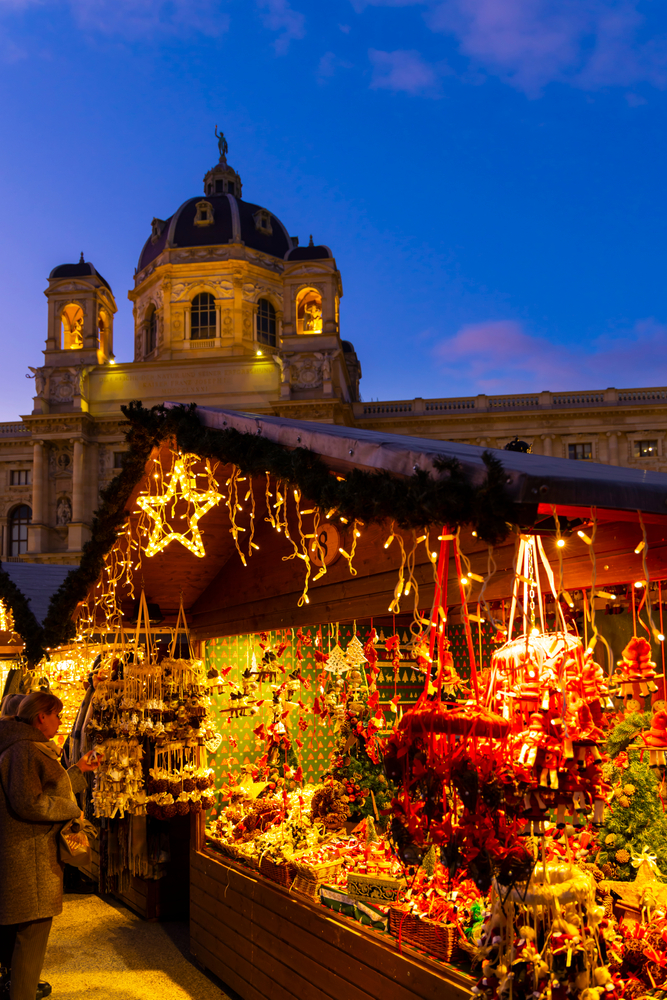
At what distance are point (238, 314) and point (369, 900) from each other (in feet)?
112

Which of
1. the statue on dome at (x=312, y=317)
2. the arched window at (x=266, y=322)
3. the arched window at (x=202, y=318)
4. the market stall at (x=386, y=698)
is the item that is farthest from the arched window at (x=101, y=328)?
the market stall at (x=386, y=698)

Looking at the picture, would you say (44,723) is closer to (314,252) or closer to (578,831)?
(578,831)

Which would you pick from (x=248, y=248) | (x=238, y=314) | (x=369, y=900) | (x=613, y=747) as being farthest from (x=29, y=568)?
(x=248, y=248)

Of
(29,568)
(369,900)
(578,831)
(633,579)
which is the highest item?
(29,568)

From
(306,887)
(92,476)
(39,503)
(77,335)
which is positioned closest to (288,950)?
(306,887)

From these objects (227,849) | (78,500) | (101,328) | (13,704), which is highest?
(101,328)

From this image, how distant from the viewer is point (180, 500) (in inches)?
187

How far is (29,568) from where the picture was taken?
307 inches

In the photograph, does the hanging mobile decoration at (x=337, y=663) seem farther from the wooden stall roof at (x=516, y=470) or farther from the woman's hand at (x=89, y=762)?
the wooden stall roof at (x=516, y=470)

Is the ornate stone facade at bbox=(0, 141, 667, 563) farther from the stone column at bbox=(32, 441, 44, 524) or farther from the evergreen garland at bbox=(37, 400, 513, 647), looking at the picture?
the evergreen garland at bbox=(37, 400, 513, 647)

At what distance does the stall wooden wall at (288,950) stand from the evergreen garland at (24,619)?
1949 millimetres

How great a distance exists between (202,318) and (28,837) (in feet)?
113

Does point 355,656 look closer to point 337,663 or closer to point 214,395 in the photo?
point 337,663

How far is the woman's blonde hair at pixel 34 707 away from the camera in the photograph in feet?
13.5
